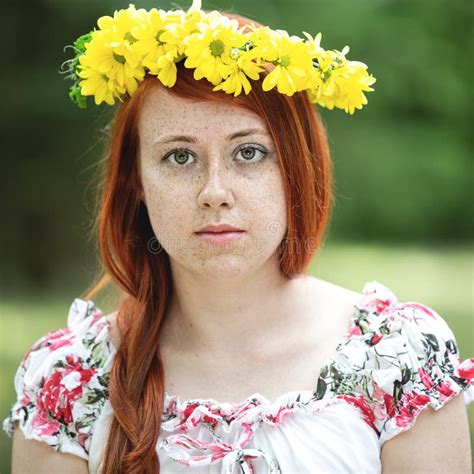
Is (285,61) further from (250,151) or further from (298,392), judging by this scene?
(298,392)

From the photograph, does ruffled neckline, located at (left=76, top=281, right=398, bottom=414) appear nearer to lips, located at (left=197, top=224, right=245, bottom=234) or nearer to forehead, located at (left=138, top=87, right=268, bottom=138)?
lips, located at (left=197, top=224, right=245, bottom=234)

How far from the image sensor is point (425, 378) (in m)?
1.97

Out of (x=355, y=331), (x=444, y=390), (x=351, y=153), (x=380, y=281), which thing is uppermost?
(x=351, y=153)

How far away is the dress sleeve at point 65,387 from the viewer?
83.2 inches

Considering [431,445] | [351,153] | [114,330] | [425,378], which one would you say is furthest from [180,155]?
[351,153]

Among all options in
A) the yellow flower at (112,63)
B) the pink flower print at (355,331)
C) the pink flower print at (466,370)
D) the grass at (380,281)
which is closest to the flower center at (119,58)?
the yellow flower at (112,63)

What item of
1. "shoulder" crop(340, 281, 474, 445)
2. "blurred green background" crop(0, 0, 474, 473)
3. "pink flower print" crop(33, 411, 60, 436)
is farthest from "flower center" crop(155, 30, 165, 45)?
"blurred green background" crop(0, 0, 474, 473)

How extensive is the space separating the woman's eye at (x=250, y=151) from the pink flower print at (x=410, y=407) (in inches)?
24.3

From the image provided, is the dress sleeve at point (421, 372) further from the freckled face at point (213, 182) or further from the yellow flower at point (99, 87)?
the yellow flower at point (99, 87)

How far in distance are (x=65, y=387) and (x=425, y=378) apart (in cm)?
83

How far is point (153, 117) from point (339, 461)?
862 mm

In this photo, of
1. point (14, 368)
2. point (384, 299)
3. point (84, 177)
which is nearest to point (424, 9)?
point (84, 177)

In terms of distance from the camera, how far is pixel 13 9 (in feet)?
20.2

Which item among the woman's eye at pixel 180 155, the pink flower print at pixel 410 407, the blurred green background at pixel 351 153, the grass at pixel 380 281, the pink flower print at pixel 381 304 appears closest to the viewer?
the pink flower print at pixel 410 407
